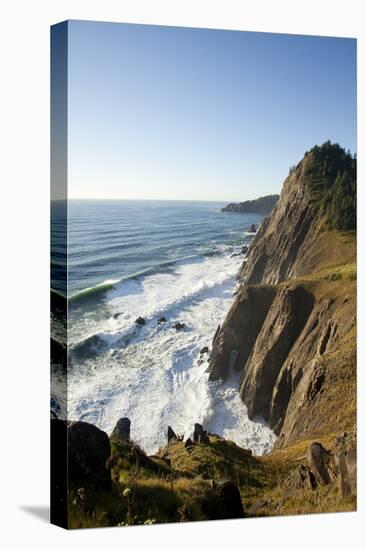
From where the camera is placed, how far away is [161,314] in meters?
14.4

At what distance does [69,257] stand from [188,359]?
104 inches

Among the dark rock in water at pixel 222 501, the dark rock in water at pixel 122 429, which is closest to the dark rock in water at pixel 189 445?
the dark rock in water at pixel 222 501

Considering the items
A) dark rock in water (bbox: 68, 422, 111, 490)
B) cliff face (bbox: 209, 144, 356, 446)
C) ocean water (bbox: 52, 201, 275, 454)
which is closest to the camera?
dark rock in water (bbox: 68, 422, 111, 490)

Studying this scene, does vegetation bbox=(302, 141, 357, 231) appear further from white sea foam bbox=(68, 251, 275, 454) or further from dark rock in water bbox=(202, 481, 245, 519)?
dark rock in water bbox=(202, 481, 245, 519)

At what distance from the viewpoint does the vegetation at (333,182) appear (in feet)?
49.7

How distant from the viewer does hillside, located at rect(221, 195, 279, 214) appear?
15.2 metres

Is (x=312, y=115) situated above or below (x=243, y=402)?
above

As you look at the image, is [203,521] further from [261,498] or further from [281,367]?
[281,367]

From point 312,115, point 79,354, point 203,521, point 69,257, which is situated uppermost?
point 312,115

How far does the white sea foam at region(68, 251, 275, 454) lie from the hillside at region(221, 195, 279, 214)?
2.53 feet

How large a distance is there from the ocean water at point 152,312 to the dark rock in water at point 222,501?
3.33 ft

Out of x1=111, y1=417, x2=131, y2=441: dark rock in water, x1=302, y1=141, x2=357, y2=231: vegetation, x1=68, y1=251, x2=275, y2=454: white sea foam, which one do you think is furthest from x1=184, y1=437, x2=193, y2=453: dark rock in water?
x1=302, y1=141, x2=357, y2=231: vegetation

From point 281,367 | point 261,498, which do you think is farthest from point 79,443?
point 281,367

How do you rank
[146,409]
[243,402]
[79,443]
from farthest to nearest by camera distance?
1. [243,402]
2. [146,409]
3. [79,443]
